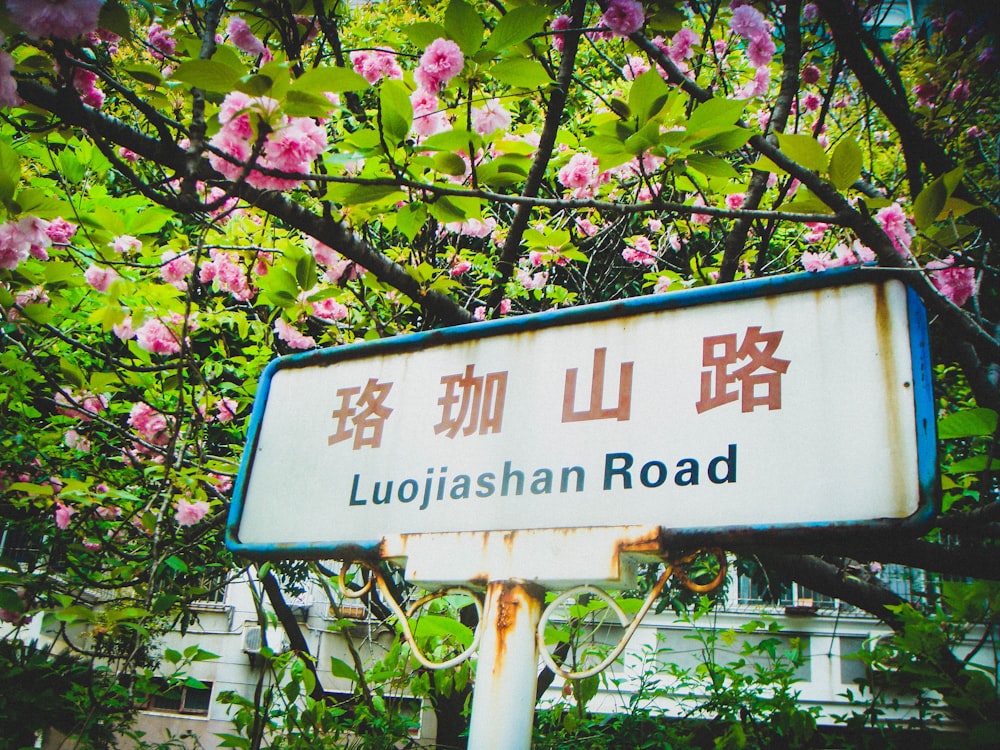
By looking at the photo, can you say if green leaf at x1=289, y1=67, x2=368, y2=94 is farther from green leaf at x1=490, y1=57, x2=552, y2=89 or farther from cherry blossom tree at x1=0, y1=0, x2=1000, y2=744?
green leaf at x1=490, y1=57, x2=552, y2=89

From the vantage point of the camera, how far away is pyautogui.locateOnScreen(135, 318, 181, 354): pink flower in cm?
296

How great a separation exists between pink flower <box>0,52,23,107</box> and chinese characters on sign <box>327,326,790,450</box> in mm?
855

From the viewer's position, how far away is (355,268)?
8.91ft

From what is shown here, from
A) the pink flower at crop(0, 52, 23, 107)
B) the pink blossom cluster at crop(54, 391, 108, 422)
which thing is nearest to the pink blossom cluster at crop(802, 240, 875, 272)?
the pink flower at crop(0, 52, 23, 107)

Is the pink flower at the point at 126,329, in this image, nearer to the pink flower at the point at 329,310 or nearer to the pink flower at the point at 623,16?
the pink flower at the point at 329,310

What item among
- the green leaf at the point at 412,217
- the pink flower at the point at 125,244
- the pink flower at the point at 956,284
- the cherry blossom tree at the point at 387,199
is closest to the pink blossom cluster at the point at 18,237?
the cherry blossom tree at the point at 387,199

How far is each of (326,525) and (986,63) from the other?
3251 millimetres

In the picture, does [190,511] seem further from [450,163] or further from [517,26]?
[517,26]

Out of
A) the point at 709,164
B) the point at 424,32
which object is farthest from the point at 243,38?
the point at 709,164

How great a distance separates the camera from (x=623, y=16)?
6.57 ft

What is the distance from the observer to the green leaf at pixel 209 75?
1.23 m

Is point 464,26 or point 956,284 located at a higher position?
point 464,26

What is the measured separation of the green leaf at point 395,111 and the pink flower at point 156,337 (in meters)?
1.79

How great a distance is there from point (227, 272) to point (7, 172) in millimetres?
1374
